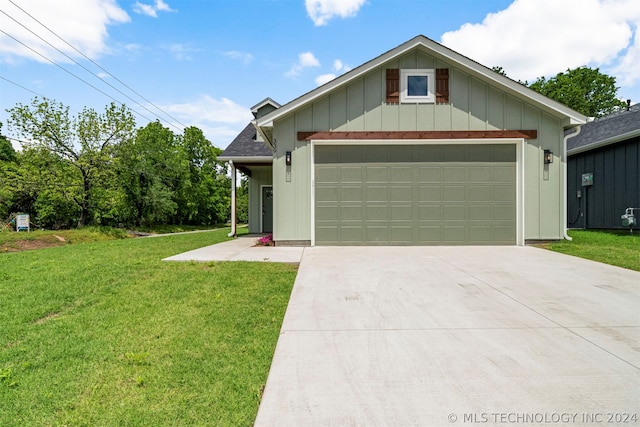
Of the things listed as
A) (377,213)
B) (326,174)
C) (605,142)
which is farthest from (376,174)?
(605,142)

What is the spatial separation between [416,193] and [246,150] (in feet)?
22.5

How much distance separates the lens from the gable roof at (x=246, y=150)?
38.7ft

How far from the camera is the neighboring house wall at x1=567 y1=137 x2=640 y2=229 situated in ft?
36.5

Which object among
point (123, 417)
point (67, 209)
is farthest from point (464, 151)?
point (67, 209)

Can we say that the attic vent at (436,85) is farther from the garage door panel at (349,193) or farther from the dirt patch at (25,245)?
the dirt patch at (25,245)

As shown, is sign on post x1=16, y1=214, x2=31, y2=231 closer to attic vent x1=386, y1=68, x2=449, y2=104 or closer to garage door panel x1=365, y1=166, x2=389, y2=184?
garage door panel x1=365, y1=166, x2=389, y2=184

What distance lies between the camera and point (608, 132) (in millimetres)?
12406

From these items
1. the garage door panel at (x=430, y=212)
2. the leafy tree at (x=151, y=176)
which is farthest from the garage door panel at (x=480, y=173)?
the leafy tree at (x=151, y=176)

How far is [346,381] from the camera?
2236 millimetres

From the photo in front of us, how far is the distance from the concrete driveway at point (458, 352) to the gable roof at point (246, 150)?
7.78 metres

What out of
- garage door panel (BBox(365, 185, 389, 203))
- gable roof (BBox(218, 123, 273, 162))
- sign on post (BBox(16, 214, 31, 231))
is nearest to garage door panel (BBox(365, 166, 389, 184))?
garage door panel (BBox(365, 185, 389, 203))

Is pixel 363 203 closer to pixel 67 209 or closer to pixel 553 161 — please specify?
pixel 553 161

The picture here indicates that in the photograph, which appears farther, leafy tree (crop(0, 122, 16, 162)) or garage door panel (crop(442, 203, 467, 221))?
leafy tree (crop(0, 122, 16, 162))

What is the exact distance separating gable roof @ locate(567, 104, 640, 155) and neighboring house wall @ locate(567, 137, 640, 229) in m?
0.40
